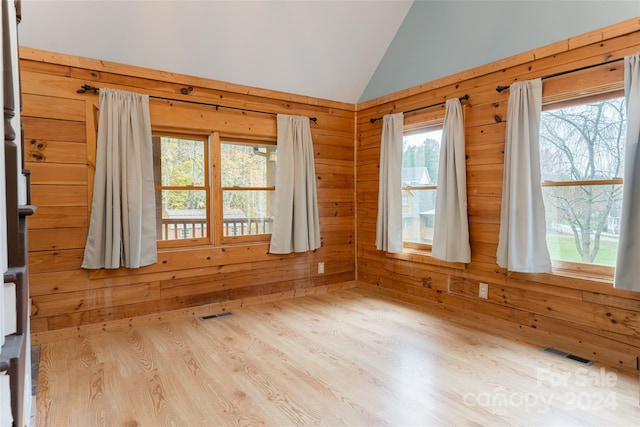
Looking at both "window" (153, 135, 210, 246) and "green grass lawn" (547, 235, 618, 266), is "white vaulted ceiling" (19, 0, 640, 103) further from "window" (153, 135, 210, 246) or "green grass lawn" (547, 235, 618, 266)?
"green grass lawn" (547, 235, 618, 266)

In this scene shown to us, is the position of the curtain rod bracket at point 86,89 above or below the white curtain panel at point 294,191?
above

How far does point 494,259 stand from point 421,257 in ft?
2.59

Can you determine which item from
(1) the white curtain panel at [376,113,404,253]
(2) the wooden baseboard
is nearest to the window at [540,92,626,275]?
(1) the white curtain panel at [376,113,404,253]

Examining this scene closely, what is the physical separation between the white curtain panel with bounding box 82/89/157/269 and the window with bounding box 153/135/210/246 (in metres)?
0.23

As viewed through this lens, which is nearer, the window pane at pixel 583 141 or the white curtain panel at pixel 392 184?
the window pane at pixel 583 141

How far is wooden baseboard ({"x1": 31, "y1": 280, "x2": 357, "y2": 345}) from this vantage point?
3.04 metres

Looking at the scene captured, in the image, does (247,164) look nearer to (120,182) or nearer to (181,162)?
(181,162)

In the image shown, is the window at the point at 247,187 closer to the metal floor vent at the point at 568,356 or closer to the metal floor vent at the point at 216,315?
the metal floor vent at the point at 216,315

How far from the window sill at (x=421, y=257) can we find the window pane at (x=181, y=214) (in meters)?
2.05

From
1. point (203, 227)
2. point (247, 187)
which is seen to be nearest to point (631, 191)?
point (247, 187)

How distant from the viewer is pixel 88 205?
3137 mm

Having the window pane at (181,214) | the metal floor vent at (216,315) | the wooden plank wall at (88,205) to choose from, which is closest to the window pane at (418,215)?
the wooden plank wall at (88,205)

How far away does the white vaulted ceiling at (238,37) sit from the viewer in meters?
2.90

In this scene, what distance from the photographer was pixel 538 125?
9.51 feet
